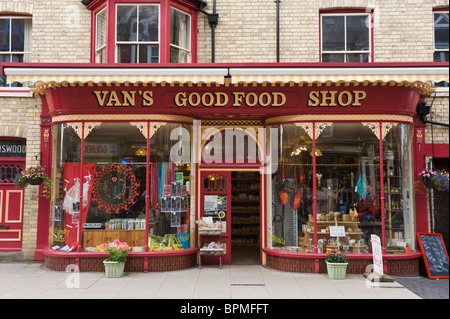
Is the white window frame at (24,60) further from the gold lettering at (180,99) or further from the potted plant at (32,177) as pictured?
the gold lettering at (180,99)

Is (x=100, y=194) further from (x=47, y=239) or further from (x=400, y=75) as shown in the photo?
(x=400, y=75)

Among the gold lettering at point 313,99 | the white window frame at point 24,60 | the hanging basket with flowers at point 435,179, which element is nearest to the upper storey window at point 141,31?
the white window frame at point 24,60

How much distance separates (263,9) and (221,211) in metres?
5.59

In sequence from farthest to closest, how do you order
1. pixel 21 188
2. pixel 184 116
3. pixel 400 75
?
pixel 21 188
pixel 184 116
pixel 400 75

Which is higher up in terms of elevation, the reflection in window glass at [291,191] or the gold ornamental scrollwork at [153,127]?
the gold ornamental scrollwork at [153,127]

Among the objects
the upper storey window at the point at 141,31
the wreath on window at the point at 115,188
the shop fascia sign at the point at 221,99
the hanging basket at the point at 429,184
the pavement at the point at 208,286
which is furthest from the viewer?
the upper storey window at the point at 141,31

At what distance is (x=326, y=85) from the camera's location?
9.27 metres

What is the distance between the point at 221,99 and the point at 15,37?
6.31 meters

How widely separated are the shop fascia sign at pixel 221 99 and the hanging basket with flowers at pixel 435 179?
238 cm

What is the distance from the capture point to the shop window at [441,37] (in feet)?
35.6

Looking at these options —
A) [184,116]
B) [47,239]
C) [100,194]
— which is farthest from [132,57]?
[47,239]

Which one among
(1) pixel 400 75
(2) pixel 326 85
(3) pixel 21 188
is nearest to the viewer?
(1) pixel 400 75

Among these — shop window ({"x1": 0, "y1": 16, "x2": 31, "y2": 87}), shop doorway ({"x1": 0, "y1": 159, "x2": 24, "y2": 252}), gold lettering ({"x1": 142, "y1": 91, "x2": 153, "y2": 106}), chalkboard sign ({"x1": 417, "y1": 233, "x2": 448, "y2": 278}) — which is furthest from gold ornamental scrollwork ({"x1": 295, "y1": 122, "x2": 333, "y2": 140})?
shop window ({"x1": 0, "y1": 16, "x2": 31, "y2": 87})

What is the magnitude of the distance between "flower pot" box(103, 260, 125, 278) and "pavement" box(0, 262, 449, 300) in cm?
13
